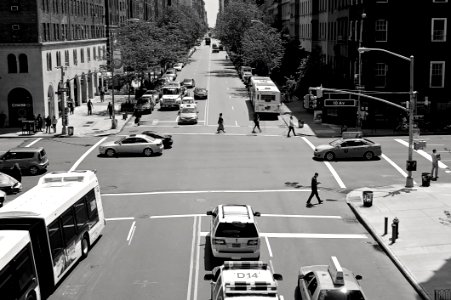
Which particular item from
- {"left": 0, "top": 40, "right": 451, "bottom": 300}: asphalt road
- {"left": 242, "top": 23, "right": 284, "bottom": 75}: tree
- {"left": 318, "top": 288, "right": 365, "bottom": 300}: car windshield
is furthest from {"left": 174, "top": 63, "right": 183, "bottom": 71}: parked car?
{"left": 318, "top": 288, "right": 365, "bottom": 300}: car windshield

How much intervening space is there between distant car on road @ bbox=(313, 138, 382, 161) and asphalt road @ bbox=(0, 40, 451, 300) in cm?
65

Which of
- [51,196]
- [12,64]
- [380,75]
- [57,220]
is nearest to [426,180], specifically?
[51,196]

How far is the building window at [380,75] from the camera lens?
61.8 m

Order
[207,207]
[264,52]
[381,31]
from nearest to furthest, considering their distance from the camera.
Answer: [207,207]
[381,31]
[264,52]

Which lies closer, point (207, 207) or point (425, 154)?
point (207, 207)

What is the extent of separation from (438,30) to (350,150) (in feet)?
80.1

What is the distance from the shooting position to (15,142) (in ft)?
173

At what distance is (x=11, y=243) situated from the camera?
1666 cm

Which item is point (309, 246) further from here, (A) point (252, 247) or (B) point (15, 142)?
(B) point (15, 142)

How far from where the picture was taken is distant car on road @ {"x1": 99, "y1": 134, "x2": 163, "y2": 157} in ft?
148

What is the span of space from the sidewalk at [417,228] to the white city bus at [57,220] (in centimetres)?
1151

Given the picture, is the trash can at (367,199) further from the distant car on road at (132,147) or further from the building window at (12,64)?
the building window at (12,64)

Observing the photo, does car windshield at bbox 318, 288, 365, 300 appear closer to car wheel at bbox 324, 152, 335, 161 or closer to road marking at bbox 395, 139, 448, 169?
road marking at bbox 395, 139, 448, 169

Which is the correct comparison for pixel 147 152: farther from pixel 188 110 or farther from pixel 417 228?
pixel 417 228
